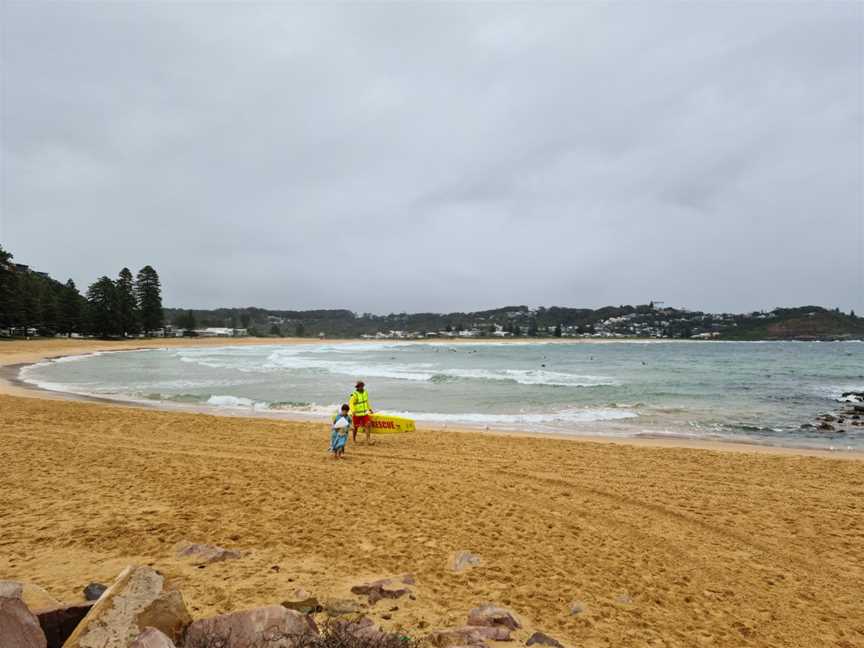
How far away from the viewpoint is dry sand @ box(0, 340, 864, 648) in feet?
13.6

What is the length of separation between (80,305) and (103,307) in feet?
9.42

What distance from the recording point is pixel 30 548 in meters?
4.86

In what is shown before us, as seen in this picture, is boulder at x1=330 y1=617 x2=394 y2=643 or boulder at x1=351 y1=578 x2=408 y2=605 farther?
boulder at x1=351 y1=578 x2=408 y2=605

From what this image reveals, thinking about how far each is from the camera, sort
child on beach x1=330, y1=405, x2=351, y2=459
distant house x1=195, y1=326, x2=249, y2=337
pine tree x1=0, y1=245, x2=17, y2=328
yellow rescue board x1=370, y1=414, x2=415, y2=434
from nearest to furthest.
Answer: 1. child on beach x1=330, y1=405, x2=351, y2=459
2. yellow rescue board x1=370, y1=414, x2=415, y2=434
3. pine tree x1=0, y1=245, x2=17, y2=328
4. distant house x1=195, y1=326, x2=249, y2=337

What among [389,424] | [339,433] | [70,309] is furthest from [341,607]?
[70,309]

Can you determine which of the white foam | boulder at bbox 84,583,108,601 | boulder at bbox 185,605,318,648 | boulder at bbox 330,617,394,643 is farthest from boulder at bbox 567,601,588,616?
the white foam

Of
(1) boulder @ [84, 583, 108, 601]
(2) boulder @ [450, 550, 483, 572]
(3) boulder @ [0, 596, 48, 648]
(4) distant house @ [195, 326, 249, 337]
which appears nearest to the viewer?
(3) boulder @ [0, 596, 48, 648]

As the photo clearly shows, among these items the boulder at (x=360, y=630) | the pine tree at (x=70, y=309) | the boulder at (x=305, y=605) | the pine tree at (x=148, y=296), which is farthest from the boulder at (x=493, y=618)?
the pine tree at (x=148, y=296)

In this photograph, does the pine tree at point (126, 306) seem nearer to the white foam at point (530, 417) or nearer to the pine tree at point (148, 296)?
the pine tree at point (148, 296)

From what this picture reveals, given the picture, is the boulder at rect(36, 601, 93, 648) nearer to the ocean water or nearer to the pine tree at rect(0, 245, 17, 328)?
the ocean water

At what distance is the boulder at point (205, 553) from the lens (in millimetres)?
4652

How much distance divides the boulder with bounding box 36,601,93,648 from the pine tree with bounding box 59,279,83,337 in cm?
8383

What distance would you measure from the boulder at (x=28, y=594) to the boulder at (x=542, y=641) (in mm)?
3118

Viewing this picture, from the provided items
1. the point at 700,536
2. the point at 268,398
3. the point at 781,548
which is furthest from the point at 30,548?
the point at 268,398
